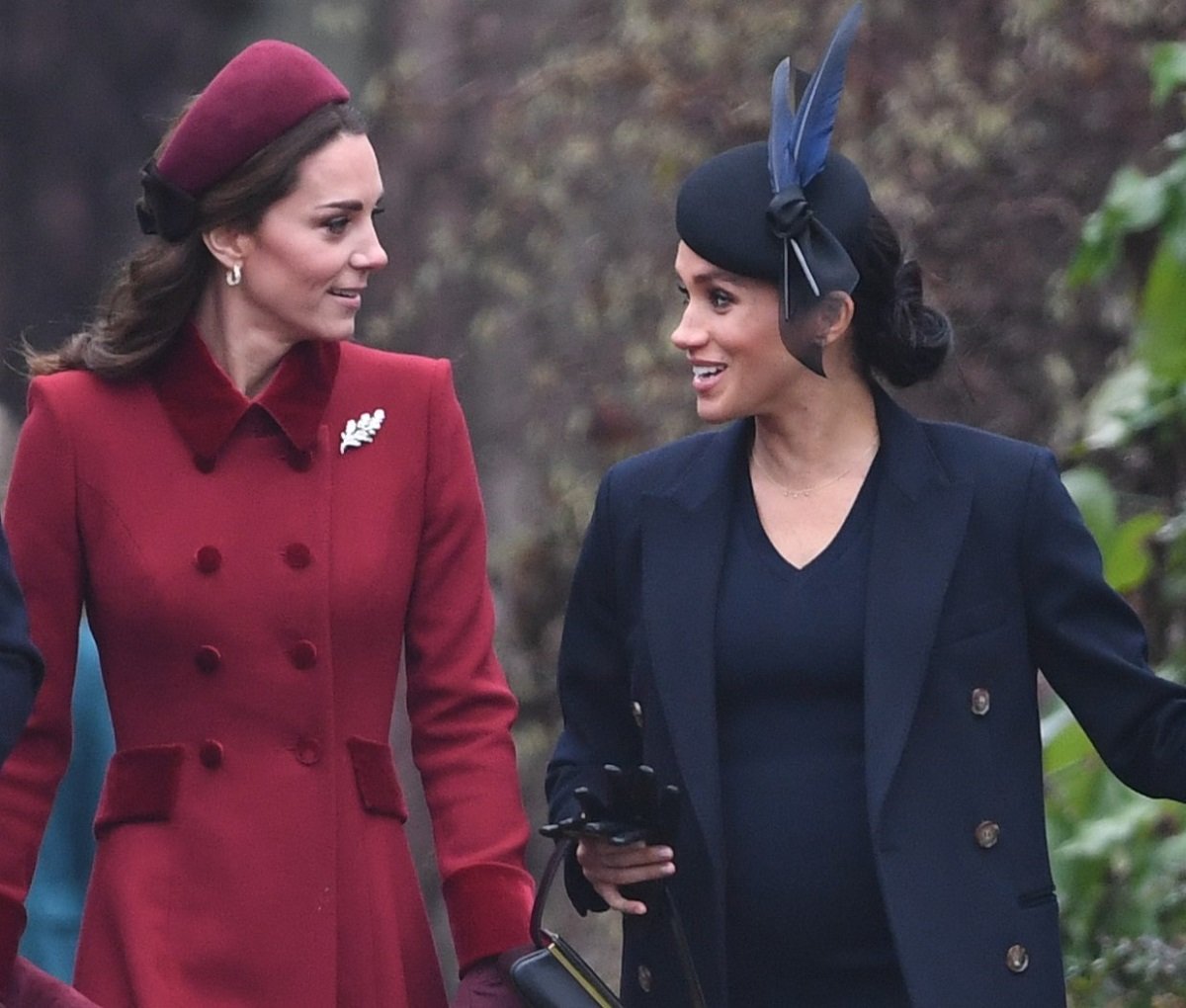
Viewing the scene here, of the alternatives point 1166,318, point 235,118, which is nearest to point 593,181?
point 1166,318

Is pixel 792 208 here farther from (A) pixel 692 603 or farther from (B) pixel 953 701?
(B) pixel 953 701

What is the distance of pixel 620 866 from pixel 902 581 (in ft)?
1.65

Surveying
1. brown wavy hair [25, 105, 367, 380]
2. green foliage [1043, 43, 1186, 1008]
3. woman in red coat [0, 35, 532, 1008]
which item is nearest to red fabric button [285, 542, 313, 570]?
woman in red coat [0, 35, 532, 1008]

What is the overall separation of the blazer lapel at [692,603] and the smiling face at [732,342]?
0.14 metres

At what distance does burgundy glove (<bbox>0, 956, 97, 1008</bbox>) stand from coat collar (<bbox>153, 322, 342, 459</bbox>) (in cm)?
73

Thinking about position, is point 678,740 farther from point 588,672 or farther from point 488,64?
point 488,64

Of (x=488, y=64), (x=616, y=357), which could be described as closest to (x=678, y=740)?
(x=616, y=357)

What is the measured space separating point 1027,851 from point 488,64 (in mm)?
7817

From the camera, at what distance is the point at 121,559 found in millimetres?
4328

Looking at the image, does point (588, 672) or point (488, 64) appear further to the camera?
point (488, 64)

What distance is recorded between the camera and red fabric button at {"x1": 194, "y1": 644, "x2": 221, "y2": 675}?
430 centimetres

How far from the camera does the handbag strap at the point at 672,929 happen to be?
13.3 ft

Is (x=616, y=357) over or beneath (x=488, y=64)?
beneath

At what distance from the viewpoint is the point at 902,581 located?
4.09m
